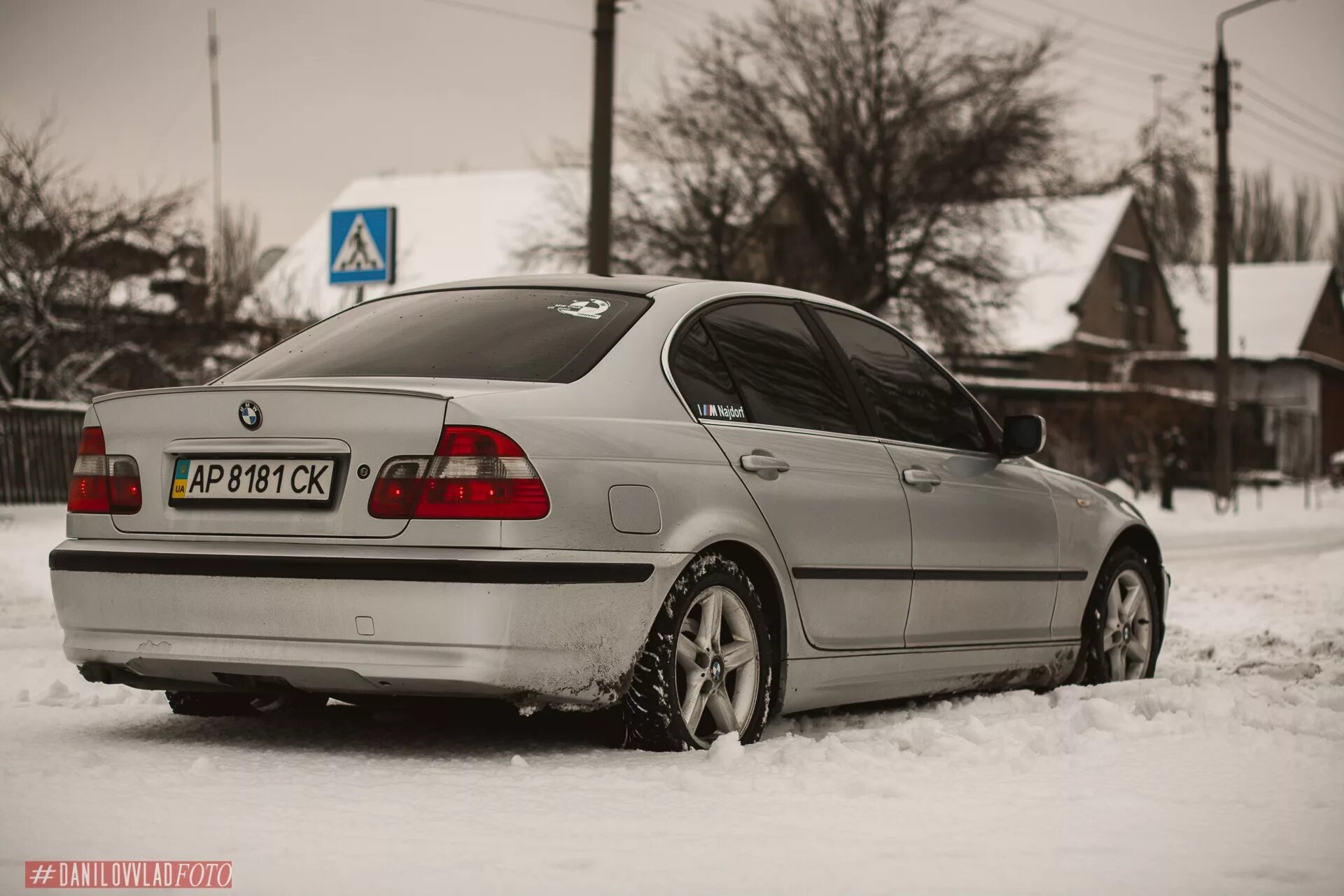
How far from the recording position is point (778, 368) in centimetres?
598

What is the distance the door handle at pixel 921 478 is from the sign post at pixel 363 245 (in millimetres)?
6693

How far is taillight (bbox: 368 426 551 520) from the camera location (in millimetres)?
4812

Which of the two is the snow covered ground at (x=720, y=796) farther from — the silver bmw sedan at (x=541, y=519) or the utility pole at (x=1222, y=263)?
the utility pole at (x=1222, y=263)

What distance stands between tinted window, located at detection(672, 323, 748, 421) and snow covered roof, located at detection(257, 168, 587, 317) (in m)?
35.7

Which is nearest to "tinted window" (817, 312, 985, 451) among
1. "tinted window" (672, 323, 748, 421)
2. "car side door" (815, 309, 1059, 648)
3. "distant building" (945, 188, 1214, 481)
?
"car side door" (815, 309, 1059, 648)

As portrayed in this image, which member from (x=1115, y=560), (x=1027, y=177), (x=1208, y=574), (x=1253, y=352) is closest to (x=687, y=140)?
(x=1027, y=177)

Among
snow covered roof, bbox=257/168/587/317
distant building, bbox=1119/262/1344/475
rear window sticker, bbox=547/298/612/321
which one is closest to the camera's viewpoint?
rear window sticker, bbox=547/298/612/321

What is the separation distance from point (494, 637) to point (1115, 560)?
11.8 feet

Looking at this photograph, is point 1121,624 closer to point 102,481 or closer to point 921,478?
point 921,478

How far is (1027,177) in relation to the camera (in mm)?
26719

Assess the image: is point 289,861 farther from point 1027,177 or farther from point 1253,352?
point 1253,352

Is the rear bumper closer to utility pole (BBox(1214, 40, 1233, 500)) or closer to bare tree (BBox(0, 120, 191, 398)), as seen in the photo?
bare tree (BBox(0, 120, 191, 398))

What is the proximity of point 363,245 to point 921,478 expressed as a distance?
278 inches

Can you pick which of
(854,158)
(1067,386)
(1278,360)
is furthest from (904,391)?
(1278,360)
